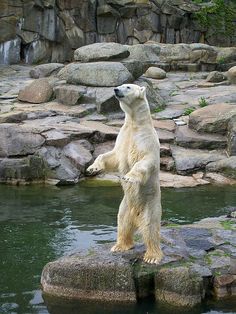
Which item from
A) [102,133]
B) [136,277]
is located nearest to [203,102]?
[102,133]

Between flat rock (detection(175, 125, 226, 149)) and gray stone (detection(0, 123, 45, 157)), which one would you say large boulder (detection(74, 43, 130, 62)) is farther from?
gray stone (detection(0, 123, 45, 157))

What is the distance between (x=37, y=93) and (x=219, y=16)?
47.1 feet

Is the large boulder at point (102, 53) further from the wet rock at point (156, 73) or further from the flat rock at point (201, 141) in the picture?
the flat rock at point (201, 141)

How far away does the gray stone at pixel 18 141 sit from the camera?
1416cm

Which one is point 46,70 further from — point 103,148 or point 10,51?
point 103,148

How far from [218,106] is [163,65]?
314 inches

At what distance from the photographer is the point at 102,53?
19594 millimetres

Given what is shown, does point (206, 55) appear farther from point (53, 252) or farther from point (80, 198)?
point (53, 252)

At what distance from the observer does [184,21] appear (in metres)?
29.5

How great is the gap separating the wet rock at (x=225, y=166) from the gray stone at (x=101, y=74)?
4885 millimetres

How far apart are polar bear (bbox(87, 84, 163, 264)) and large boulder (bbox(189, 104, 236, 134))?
9.08m

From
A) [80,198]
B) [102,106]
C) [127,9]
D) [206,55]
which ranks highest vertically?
[127,9]

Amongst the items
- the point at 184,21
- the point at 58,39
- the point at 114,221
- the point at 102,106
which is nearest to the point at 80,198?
the point at 114,221

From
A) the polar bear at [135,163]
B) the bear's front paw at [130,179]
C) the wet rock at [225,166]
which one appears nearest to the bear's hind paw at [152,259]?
the polar bear at [135,163]
